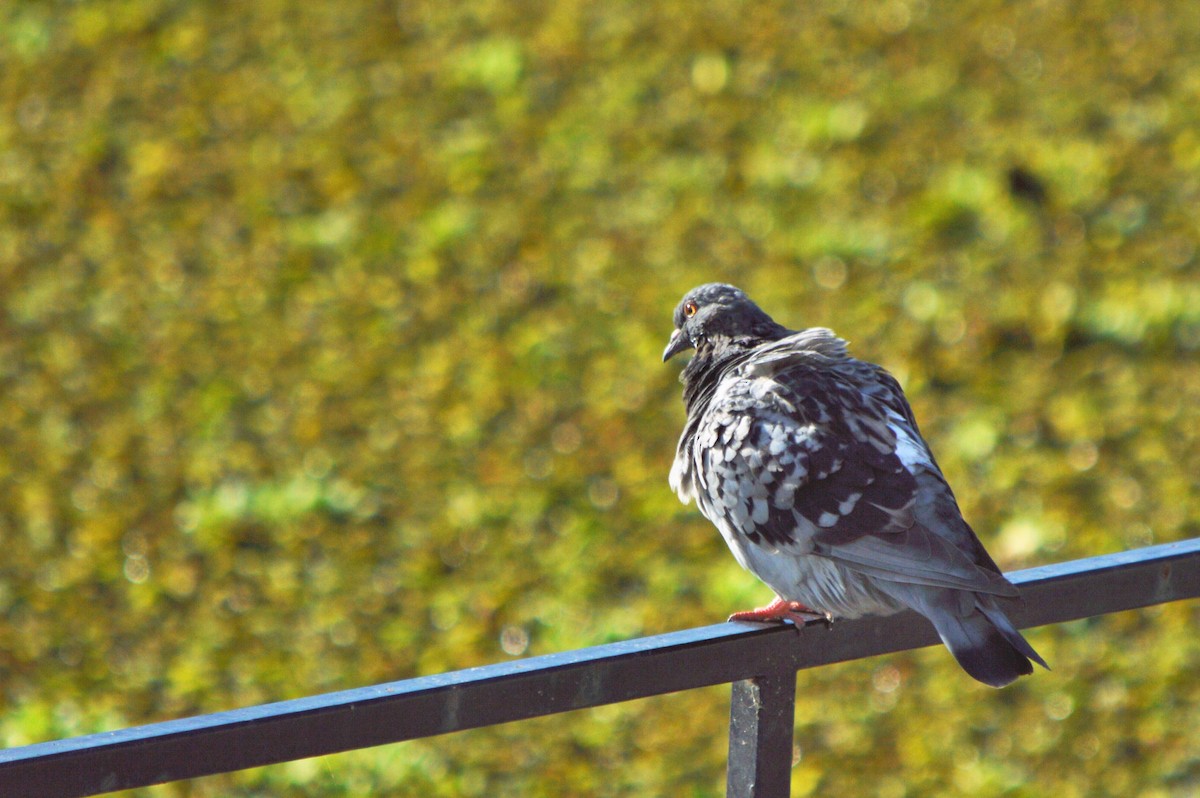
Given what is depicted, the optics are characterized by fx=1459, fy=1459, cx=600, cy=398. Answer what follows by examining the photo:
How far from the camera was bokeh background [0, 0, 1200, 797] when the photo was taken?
3.73m

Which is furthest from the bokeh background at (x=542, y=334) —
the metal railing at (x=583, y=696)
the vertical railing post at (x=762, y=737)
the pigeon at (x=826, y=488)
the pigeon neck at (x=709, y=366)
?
the vertical railing post at (x=762, y=737)

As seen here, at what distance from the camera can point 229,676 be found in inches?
154

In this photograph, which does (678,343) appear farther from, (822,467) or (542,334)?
(542,334)

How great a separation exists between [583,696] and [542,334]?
3.14 metres

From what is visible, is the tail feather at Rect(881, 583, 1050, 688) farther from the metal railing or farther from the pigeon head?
the pigeon head

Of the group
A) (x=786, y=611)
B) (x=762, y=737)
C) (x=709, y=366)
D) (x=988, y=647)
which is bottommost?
(x=762, y=737)

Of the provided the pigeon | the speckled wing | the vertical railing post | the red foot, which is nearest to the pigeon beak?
the pigeon

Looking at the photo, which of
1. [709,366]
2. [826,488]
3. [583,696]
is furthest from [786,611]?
[583,696]

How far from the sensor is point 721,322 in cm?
316

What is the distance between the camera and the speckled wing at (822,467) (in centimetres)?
252

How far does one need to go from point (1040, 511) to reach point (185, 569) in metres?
2.44

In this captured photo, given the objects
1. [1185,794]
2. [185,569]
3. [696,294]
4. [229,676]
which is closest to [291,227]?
[185,569]

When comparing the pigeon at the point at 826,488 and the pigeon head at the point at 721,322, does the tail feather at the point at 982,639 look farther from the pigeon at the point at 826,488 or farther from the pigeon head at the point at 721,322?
the pigeon head at the point at 721,322

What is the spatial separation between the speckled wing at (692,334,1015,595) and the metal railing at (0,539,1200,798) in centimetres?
24
